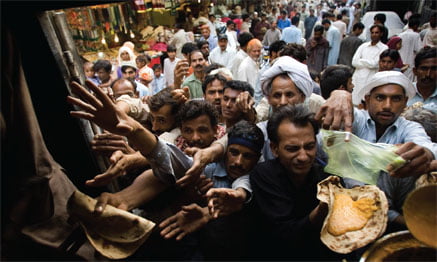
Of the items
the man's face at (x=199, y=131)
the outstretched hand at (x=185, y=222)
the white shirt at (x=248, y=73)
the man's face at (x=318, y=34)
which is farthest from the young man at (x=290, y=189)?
the man's face at (x=318, y=34)

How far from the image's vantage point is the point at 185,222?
162cm

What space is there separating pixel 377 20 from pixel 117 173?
7832 mm

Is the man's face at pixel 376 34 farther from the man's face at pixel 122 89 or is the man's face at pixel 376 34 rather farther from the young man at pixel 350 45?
the man's face at pixel 122 89

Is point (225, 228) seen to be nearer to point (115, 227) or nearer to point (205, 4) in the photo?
point (115, 227)

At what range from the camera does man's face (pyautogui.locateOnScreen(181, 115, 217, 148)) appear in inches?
82.8

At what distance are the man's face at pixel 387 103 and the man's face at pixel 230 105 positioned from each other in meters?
1.06

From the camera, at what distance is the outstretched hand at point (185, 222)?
5.22 ft

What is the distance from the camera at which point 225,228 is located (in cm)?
174

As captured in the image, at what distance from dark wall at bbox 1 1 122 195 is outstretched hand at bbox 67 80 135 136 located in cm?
26

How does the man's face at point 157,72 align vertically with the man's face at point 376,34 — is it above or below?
below

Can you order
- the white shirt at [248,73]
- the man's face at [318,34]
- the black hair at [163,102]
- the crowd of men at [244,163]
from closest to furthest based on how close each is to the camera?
the crowd of men at [244,163], the black hair at [163,102], the white shirt at [248,73], the man's face at [318,34]

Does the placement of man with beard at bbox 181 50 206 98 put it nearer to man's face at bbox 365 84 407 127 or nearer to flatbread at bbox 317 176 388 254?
man's face at bbox 365 84 407 127

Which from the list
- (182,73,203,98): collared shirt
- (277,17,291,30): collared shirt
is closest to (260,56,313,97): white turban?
(182,73,203,98): collared shirt

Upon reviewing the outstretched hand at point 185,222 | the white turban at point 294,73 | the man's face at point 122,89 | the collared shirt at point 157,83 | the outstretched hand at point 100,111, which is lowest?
the collared shirt at point 157,83
